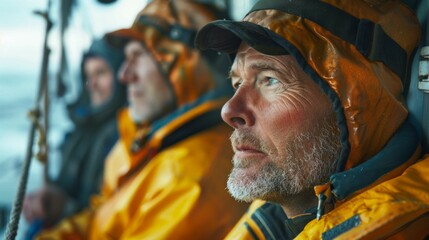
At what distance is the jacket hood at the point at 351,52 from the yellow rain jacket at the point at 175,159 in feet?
2.18

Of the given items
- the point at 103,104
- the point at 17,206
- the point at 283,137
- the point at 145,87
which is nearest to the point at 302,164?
the point at 283,137

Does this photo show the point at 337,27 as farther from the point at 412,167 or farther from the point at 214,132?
the point at 214,132

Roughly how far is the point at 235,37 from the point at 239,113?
0.59 ft

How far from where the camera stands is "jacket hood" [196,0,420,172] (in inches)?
43.8

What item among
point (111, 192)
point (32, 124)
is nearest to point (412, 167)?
point (32, 124)

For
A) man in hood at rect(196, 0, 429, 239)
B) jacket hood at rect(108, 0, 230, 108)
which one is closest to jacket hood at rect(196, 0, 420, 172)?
man in hood at rect(196, 0, 429, 239)

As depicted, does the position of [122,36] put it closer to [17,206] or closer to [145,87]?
[145,87]

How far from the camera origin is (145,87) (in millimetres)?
2471

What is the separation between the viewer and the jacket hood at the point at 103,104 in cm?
325

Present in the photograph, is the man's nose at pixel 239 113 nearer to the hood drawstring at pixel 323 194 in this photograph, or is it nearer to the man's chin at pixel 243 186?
the man's chin at pixel 243 186

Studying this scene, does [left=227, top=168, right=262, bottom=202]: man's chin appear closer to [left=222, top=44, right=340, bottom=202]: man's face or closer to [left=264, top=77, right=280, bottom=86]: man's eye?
[left=222, top=44, right=340, bottom=202]: man's face

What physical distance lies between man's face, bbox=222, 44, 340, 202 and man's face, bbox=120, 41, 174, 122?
4.00ft

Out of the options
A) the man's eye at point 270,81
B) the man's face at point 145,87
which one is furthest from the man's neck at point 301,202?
the man's face at point 145,87

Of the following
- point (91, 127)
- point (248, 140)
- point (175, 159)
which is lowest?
point (91, 127)
